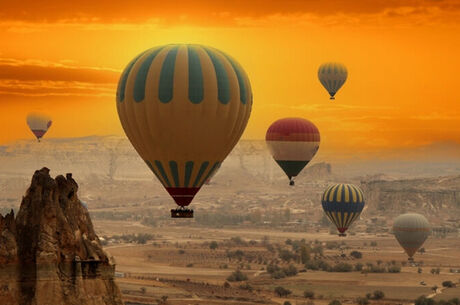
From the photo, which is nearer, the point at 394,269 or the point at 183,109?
the point at 183,109

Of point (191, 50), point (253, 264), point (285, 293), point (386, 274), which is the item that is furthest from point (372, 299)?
point (191, 50)

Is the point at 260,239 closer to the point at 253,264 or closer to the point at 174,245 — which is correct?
the point at 174,245

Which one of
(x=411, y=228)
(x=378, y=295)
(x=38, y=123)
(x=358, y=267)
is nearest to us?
(x=378, y=295)

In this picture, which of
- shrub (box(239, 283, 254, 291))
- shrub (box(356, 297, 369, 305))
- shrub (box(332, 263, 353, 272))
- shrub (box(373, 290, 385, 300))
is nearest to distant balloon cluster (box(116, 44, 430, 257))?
shrub (box(356, 297, 369, 305))

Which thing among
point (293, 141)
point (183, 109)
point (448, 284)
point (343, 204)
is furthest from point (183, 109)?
point (448, 284)

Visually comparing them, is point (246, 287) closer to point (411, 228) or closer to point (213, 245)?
point (411, 228)

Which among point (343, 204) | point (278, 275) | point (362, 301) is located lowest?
point (362, 301)

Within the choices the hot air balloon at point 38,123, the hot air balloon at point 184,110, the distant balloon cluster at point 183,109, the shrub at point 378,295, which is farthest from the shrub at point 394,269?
the hot air balloon at point 184,110

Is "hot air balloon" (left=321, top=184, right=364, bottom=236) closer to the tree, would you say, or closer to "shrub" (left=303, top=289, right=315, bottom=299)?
"shrub" (left=303, top=289, right=315, bottom=299)
